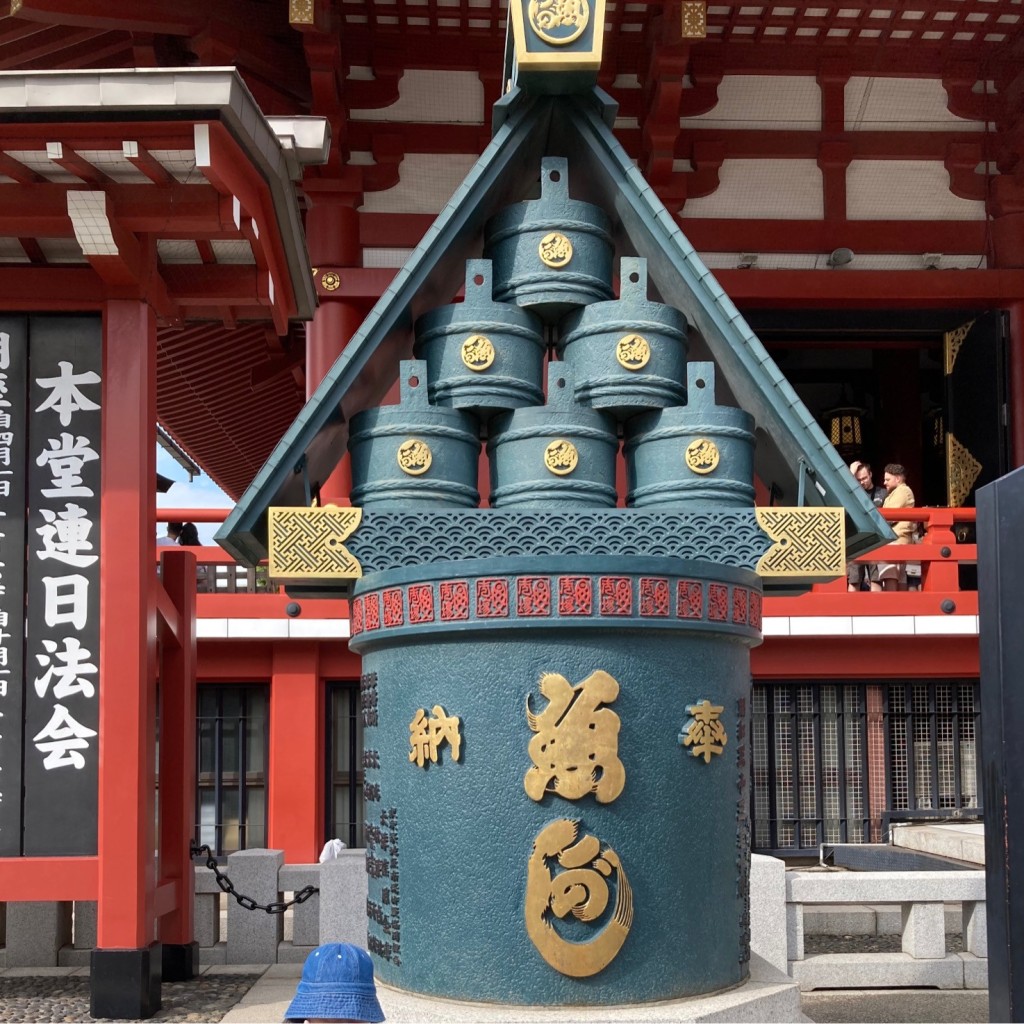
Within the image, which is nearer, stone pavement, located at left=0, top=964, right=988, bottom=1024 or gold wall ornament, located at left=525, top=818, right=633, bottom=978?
gold wall ornament, located at left=525, top=818, right=633, bottom=978

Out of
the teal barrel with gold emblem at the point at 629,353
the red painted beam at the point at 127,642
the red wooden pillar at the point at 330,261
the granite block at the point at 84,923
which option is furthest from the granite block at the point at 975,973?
the red wooden pillar at the point at 330,261

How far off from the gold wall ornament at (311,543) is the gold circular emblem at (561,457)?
2.87 feet

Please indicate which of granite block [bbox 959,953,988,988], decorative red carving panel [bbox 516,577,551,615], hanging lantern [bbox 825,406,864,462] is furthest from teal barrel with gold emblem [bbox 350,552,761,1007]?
hanging lantern [bbox 825,406,864,462]

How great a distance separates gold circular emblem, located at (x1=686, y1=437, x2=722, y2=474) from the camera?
5.88m

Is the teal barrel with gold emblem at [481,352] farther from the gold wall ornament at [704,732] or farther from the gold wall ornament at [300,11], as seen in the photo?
the gold wall ornament at [300,11]

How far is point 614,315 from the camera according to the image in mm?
6012

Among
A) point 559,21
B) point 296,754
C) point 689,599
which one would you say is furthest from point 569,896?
point 296,754

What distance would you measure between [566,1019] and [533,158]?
392cm

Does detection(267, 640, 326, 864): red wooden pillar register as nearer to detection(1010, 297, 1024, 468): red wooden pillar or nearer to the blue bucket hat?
detection(1010, 297, 1024, 468): red wooden pillar

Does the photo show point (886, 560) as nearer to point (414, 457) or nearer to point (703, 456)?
point (703, 456)

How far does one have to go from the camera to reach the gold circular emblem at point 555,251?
6078 millimetres

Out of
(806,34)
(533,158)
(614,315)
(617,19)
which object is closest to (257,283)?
(533,158)

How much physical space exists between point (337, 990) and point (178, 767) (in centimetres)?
569

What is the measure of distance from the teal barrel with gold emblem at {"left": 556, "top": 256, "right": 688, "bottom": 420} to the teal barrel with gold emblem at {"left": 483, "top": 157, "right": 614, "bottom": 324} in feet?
0.45
